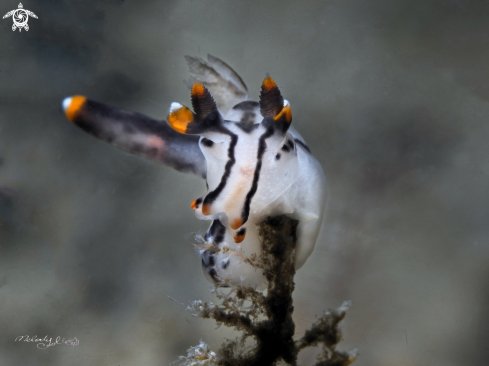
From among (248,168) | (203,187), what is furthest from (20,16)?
(248,168)

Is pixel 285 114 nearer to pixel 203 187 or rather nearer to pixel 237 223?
pixel 237 223

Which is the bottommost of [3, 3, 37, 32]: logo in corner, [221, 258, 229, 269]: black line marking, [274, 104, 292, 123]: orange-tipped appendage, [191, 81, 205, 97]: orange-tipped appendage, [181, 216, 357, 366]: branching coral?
[181, 216, 357, 366]: branching coral

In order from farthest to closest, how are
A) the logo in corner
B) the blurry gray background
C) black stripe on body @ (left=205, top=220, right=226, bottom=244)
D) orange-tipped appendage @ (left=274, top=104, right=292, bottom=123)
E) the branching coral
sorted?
the logo in corner < the blurry gray background < black stripe on body @ (left=205, top=220, right=226, bottom=244) < the branching coral < orange-tipped appendage @ (left=274, top=104, right=292, bottom=123)

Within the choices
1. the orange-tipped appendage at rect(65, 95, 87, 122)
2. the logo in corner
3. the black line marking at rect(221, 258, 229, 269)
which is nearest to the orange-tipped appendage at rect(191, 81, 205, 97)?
the orange-tipped appendage at rect(65, 95, 87, 122)

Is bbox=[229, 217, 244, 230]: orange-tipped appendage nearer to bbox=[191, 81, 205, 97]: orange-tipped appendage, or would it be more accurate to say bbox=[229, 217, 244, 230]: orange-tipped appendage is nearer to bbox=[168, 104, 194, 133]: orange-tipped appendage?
bbox=[168, 104, 194, 133]: orange-tipped appendage

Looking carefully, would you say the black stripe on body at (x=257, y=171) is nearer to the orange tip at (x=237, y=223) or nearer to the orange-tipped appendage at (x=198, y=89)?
the orange tip at (x=237, y=223)

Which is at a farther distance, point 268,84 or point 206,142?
point 206,142

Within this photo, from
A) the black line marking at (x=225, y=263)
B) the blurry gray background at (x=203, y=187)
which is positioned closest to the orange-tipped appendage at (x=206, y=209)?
the black line marking at (x=225, y=263)
